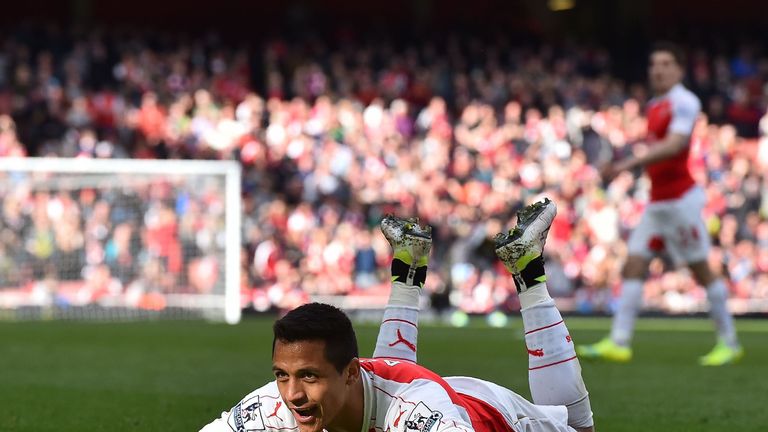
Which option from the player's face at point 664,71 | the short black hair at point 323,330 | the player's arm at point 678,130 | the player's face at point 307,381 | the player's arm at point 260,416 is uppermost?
the player's face at point 664,71

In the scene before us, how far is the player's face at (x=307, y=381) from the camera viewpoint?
3807mm

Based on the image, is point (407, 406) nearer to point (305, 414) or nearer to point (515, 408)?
point (305, 414)

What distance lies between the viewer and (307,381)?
3.82 m

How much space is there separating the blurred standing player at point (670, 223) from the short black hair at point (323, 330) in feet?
20.9

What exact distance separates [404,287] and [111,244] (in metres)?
13.5

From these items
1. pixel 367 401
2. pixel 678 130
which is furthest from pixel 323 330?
pixel 678 130

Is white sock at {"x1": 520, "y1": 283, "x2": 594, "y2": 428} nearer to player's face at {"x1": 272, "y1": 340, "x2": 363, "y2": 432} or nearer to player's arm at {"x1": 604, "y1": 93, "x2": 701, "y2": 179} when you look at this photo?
player's face at {"x1": 272, "y1": 340, "x2": 363, "y2": 432}

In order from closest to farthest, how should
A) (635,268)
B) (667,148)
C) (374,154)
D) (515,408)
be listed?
(515,408)
(667,148)
(635,268)
(374,154)

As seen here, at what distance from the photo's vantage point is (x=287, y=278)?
20656 millimetres

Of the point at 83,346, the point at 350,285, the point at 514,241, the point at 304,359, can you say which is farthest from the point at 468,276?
the point at 304,359

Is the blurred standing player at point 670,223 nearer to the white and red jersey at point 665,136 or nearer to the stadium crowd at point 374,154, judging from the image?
the white and red jersey at point 665,136

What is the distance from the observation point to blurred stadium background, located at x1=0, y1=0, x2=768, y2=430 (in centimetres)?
1834

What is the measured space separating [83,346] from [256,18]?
20168 mm

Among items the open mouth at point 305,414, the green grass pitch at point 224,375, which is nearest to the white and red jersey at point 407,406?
the open mouth at point 305,414
